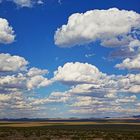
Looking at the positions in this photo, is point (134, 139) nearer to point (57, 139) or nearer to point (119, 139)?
point (119, 139)

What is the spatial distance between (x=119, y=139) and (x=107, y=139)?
9.67 feet

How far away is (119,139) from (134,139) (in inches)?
144

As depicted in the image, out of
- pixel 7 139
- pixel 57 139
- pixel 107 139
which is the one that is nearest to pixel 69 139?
pixel 57 139

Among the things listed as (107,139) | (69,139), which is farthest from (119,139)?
(69,139)

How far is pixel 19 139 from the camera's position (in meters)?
91.1

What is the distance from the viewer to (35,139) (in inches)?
3575

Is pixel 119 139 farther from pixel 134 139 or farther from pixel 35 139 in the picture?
pixel 35 139

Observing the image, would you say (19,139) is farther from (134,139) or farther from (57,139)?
(134,139)

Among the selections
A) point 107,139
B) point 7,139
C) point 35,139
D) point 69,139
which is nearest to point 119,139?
point 107,139

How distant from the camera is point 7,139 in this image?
8912 centimetres

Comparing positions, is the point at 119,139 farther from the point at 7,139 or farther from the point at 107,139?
the point at 7,139

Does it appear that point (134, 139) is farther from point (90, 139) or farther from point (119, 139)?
point (90, 139)

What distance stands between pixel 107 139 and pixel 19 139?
21864 mm

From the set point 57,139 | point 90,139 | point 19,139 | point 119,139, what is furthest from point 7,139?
point 119,139
